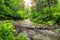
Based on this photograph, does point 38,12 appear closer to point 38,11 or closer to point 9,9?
point 38,11

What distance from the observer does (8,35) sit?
11.5 m

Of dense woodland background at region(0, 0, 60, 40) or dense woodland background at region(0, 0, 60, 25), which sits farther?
dense woodland background at region(0, 0, 60, 25)

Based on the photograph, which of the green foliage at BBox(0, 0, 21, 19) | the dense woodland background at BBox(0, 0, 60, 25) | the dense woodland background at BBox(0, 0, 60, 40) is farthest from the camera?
the green foliage at BBox(0, 0, 21, 19)

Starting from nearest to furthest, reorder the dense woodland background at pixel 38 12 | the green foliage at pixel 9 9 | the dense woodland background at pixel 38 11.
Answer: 1. the dense woodland background at pixel 38 12
2. the dense woodland background at pixel 38 11
3. the green foliage at pixel 9 9

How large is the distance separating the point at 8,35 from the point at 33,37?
37.3 feet

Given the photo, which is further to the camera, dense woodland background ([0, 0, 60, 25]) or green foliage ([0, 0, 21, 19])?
green foliage ([0, 0, 21, 19])

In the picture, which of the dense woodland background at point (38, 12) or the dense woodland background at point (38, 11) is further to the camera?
the dense woodland background at point (38, 11)

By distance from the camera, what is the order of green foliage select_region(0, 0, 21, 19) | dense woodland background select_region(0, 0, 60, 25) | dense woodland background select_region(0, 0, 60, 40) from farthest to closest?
green foliage select_region(0, 0, 21, 19) < dense woodland background select_region(0, 0, 60, 25) < dense woodland background select_region(0, 0, 60, 40)

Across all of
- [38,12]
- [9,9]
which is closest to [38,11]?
[38,12]

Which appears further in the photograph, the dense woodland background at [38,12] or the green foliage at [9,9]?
the green foliage at [9,9]

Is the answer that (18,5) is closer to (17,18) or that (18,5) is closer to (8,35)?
(17,18)

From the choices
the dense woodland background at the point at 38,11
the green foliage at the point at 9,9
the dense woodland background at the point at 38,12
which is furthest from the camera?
the green foliage at the point at 9,9

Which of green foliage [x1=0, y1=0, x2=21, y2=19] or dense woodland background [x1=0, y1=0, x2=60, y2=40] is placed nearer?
dense woodland background [x1=0, y1=0, x2=60, y2=40]

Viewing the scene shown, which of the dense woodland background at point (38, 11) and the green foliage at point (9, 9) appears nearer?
the dense woodland background at point (38, 11)
